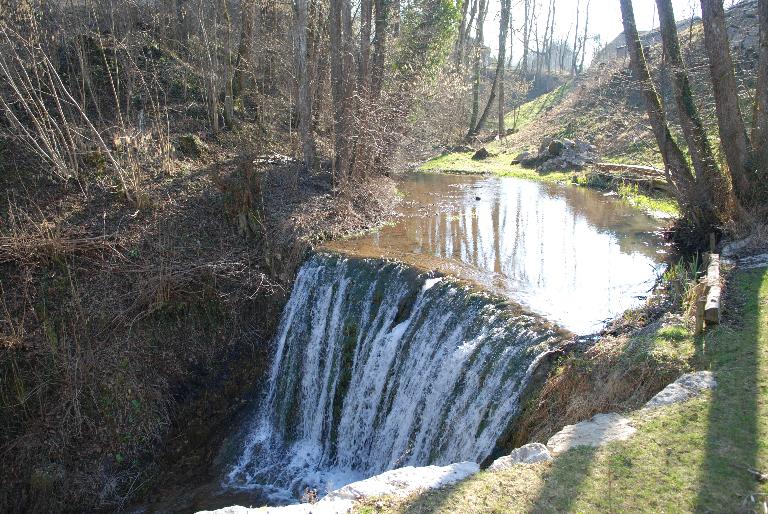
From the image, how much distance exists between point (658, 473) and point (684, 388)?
1391 millimetres

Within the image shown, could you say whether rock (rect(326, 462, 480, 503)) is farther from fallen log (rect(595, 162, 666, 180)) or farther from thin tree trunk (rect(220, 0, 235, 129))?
fallen log (rect(595, 162, 666, 180))

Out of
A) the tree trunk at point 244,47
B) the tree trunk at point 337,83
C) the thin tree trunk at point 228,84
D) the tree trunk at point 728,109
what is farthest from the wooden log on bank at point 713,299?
the tree trunk at point 244,47

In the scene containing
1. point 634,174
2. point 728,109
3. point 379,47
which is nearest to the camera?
point 728,109

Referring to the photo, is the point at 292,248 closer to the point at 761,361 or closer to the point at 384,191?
the point at 384,191

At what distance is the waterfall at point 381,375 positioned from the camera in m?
6.83

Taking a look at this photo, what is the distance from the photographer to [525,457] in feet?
14.2

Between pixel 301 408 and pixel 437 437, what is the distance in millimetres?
A: 2998

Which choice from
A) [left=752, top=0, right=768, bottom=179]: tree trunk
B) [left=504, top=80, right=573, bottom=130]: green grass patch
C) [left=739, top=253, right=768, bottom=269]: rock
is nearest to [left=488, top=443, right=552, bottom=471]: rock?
[left=739, top=253, right=768, bottom=269]: rock

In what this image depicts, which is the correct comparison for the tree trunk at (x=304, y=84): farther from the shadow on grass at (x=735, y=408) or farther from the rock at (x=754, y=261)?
the shadow on grass at (x=735, y=408)

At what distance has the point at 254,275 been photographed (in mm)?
10219

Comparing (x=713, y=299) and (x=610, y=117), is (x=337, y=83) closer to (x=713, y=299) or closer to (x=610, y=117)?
(x=713, y=299)

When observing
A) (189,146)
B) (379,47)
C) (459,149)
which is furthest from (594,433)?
(459,149)

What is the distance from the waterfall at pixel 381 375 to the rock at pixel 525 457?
189 cm

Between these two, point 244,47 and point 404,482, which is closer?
point 404,482
